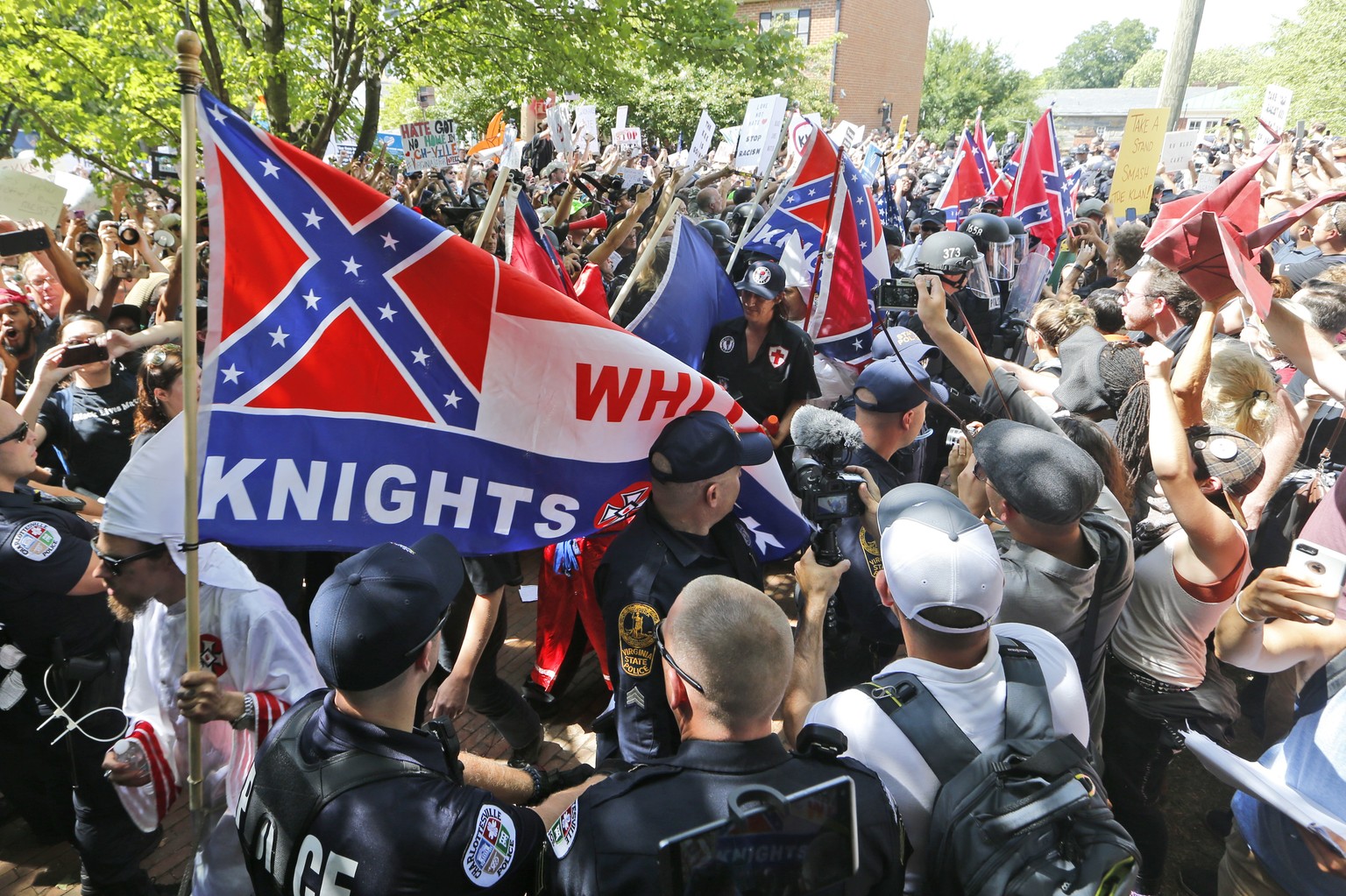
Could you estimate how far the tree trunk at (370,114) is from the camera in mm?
9336

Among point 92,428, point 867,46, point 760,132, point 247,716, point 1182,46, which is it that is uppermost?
point 867,46

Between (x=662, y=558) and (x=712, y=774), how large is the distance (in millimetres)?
1018

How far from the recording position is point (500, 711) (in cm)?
390

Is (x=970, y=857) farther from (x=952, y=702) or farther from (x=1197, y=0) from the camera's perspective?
(x=1197, y=0)

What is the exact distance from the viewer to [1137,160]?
8.48 meters

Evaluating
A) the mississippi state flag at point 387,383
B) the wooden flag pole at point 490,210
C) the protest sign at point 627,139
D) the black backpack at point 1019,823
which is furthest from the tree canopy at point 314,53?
the black backpack at point 1019,823

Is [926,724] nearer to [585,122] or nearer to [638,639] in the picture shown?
[638,639]

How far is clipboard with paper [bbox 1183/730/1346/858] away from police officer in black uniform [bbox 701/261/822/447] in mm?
3314

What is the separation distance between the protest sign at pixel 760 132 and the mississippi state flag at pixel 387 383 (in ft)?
17.2

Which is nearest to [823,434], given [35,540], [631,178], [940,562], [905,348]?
[940,562]

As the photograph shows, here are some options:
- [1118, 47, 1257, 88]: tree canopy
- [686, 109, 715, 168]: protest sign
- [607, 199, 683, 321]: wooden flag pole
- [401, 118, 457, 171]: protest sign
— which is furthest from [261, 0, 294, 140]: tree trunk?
[1118, 47, 1257, 88]: tree canopy

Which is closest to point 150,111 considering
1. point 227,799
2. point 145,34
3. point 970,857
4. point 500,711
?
point 145,34

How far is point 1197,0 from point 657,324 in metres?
19.8

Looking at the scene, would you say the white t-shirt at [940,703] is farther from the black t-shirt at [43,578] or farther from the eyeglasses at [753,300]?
the eyeglasses at [753,300]
